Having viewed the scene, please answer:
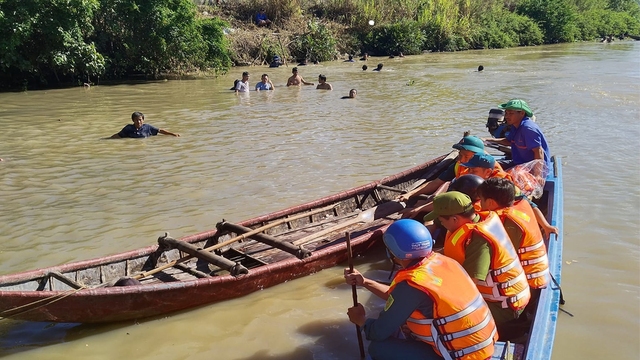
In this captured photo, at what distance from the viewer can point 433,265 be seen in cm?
292

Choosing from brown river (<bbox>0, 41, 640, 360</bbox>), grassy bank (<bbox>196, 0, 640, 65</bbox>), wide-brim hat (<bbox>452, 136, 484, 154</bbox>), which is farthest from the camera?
grassy bank (<bbox>196, 0, 640, 65</bbox>)

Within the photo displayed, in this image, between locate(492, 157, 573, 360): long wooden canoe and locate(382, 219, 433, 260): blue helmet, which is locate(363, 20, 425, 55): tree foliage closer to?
locate(492, 157, 573, 360): long wooden canoe

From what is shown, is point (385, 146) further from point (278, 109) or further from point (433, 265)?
point (433, 265)

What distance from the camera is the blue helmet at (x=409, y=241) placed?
114 inches

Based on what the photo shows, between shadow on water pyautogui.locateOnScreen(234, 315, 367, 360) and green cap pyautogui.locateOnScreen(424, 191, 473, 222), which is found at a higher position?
green cap pyautogui.locateOnScreen(424, 191, 473, 222)

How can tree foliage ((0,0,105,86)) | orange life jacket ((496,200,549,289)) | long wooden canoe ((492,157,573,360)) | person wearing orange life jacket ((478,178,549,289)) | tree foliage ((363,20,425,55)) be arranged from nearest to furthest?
long wooden canoe ((492,157,573,360)) → person wearing orange life jacket ((478,178,549,289)) → orange life jacket ((496,200,549,289)) → tree foliage ((0,0,105,86)) → tree foliage ((363,20,425,55))

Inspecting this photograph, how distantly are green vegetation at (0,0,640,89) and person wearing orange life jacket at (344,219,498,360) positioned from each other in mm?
18206

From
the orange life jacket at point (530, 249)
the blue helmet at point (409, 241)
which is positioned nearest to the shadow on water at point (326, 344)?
the orange life jacket at point (530, 249)

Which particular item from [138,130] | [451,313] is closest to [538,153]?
[451,313]

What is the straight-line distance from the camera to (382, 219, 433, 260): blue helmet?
9.48ft

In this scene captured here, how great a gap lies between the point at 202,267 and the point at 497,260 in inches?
121

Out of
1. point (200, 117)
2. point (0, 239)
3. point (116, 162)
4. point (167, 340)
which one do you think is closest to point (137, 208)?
point (0, 239)

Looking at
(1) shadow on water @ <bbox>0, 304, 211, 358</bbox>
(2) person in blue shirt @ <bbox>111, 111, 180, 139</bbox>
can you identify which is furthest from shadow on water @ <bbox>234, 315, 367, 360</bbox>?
(2) person in blue shirt @ <bbox>111, 111, 180, 139</bbox>

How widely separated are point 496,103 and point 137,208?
1157 cm
